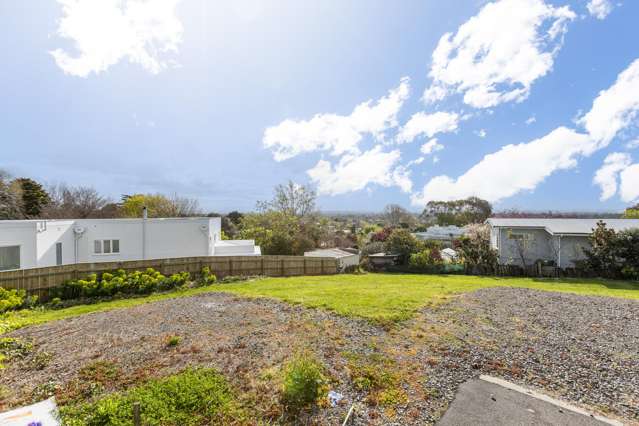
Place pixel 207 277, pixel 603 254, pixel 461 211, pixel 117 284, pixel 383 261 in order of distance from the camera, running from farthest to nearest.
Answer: pixel 461 211 → pixel 383 261 → pixel 603 254 → pixel 207 277 → pixel 117 284

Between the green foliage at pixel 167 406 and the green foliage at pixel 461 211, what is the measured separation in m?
49.0

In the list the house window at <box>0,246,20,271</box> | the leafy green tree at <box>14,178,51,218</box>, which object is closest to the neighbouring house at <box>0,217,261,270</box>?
the house window at <box>0,246,20,271</box>

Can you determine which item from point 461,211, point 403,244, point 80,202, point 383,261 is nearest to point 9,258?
point 383,261

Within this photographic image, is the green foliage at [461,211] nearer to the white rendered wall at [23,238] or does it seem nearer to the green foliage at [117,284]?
the green foliage at [117,284]

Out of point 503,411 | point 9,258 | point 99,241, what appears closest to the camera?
point 503,411

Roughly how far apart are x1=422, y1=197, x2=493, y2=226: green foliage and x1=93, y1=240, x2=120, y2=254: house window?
46923 millimetres

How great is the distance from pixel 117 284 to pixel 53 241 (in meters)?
6.06

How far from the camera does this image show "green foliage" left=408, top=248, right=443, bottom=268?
1817 centimetres

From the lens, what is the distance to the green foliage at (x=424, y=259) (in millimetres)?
18172

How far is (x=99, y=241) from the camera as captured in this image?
14227 millimetres

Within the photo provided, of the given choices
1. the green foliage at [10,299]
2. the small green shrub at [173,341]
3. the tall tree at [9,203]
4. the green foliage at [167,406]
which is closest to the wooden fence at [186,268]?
the green foliage at [10,299]

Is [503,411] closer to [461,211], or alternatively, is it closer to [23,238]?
[23,238]

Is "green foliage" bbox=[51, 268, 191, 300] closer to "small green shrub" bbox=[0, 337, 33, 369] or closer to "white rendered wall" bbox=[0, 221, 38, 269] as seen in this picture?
"small green shrub" bbox=[0, 337, 33, 369]

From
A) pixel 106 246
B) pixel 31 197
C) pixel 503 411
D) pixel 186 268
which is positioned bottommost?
pixel 503 411
